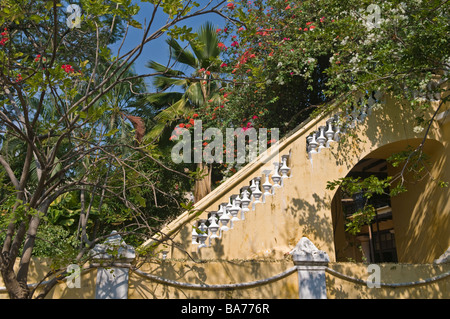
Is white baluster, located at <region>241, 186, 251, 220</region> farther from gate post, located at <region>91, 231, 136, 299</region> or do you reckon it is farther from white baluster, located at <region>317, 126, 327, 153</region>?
gate post, located at <region>91, 231, 136, 299</region>

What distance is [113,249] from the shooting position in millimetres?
4672

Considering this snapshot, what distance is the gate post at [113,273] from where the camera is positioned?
482 centimetres

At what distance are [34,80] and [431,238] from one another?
7321 mm

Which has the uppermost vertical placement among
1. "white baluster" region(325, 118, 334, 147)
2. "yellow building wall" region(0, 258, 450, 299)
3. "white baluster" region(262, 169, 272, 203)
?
"white baluster" region(325, 118, 334, 147)

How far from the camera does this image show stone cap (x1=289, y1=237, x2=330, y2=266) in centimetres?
537

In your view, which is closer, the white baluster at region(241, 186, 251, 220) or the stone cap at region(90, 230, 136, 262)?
the stone cap at region(90, 230, 136, 262)

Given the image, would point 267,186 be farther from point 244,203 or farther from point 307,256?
point 307,256

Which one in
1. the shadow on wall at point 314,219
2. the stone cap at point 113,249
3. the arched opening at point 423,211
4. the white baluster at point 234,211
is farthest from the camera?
the arched opening at point 423,211

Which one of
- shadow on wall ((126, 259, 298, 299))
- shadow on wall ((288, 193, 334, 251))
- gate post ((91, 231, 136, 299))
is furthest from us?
shadow on wall ((288, 193, 334, 251))

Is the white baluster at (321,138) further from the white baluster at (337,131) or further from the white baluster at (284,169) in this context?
the white baluster at (284,169)

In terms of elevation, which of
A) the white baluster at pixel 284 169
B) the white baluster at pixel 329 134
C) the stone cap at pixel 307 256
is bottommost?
the stone cap at pixel 307 256

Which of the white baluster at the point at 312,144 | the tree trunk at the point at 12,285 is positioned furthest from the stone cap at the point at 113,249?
the white baluster at the point at 312,144

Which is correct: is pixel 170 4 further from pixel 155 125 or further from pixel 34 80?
pixel 155 125

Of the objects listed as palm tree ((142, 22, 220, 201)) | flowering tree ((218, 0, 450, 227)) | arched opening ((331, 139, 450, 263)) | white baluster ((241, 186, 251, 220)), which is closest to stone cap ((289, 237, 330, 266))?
flowering tree ((218, 0, 450, 227))
